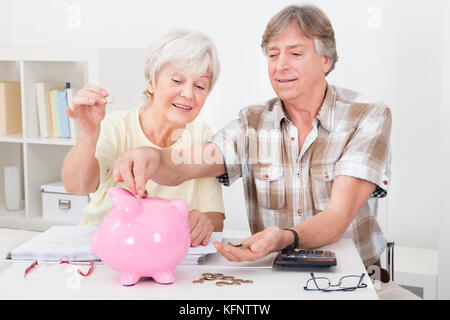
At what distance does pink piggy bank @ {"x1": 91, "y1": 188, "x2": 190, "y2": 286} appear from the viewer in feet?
3.31

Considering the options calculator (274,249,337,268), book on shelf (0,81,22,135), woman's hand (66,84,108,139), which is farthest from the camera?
book on shelf (0,81,22,135)

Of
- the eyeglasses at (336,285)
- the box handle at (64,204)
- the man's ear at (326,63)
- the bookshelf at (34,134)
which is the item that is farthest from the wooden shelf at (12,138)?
the eyeglasses at (336,285)

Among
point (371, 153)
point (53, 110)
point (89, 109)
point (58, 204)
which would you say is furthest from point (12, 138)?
point (371, 153)

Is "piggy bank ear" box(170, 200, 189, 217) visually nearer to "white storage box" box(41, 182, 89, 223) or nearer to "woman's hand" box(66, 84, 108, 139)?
"woman's hand" box(66, 84, 108, 139)

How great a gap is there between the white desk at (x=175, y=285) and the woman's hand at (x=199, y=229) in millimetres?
92

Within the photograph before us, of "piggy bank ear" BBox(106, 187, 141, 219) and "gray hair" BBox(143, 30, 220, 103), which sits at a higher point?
"gray hair" BBox(143, 30, 220, 103)

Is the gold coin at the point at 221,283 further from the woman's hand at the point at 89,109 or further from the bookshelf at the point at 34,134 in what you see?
the bookshelf at the point at 34,134

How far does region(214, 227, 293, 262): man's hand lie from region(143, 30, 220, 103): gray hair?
1.43ft

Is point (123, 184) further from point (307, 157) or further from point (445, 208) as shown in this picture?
point (445, 208)

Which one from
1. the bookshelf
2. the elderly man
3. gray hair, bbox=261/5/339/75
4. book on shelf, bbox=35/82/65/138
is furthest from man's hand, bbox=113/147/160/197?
book on shelf, bbox=35/82/65/138

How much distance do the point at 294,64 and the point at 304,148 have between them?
20 centimetres

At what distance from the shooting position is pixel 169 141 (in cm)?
146

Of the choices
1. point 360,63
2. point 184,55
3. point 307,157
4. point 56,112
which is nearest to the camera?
point 184,55

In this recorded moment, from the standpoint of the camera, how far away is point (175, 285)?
104cm
